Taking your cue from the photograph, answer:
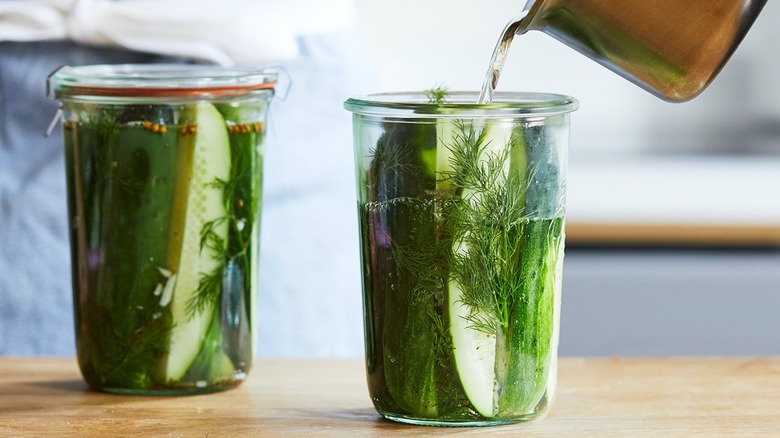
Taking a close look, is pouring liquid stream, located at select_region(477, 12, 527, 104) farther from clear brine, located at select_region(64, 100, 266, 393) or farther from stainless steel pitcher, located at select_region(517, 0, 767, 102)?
clear brine, located at select_region(64, 100, 266, 393)

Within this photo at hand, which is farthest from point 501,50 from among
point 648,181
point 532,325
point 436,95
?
point 648,181

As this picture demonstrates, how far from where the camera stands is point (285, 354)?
1084mm

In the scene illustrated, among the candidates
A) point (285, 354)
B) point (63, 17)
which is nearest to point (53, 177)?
point (63, 17)

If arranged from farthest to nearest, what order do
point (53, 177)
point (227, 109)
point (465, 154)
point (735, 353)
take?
point (735, 353)
point (53, 177)
point (227, 109)
point (465, 154)

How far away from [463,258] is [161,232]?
0.72 ft

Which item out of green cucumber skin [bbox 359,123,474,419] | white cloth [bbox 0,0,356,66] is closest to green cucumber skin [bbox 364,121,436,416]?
green cucumber skin [bbox 359,123,474,419]

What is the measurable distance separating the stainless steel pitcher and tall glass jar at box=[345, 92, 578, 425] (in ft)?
0.14

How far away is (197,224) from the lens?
2.36 feet

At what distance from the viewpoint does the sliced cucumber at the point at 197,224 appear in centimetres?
71

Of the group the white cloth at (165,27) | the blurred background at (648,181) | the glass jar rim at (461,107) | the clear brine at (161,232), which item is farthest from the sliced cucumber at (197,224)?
the blurred background at (648,181)

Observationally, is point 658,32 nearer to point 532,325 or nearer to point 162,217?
point 532,325

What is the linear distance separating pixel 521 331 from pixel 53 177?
596 millimetres

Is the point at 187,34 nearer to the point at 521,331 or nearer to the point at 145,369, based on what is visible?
the point at 145,369

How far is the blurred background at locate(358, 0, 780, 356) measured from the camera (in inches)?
66.1
